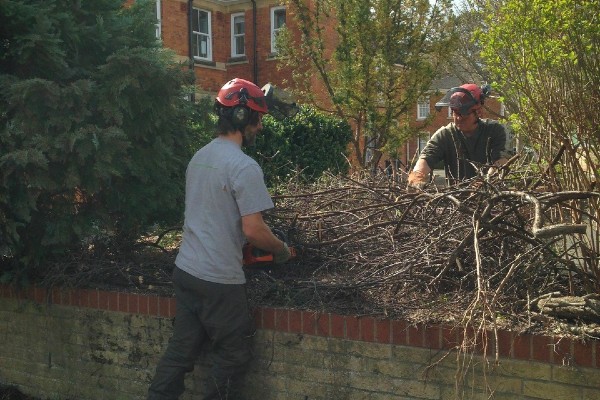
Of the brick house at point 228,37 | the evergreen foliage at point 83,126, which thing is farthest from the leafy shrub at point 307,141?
the brick house at point 228,37

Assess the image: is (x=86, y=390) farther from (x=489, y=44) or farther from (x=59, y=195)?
(x=489, y=44)

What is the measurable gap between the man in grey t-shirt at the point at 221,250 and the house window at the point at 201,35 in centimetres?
2325

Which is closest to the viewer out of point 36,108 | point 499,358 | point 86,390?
point 499,358

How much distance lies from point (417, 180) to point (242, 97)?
1.53 m

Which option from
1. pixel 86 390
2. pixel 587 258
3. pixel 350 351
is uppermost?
pixel 587 258

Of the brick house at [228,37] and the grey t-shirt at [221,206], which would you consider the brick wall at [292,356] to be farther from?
the brick house at [228,37]

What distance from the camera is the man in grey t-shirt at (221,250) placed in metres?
4.37

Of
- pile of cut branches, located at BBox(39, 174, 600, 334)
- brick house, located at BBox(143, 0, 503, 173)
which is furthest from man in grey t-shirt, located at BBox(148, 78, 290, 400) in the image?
brick house, located at BBox(143, 0, 503, 173)

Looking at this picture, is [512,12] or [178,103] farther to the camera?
[178,103]

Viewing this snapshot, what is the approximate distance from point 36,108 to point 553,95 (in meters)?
3.20

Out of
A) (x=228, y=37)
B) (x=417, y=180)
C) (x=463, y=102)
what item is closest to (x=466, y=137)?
(x=463, y=102)

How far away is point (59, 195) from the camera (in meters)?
5.56

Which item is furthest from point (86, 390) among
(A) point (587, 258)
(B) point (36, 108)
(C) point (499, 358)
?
(A) point (587, 258)

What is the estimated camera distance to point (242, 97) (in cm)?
456
